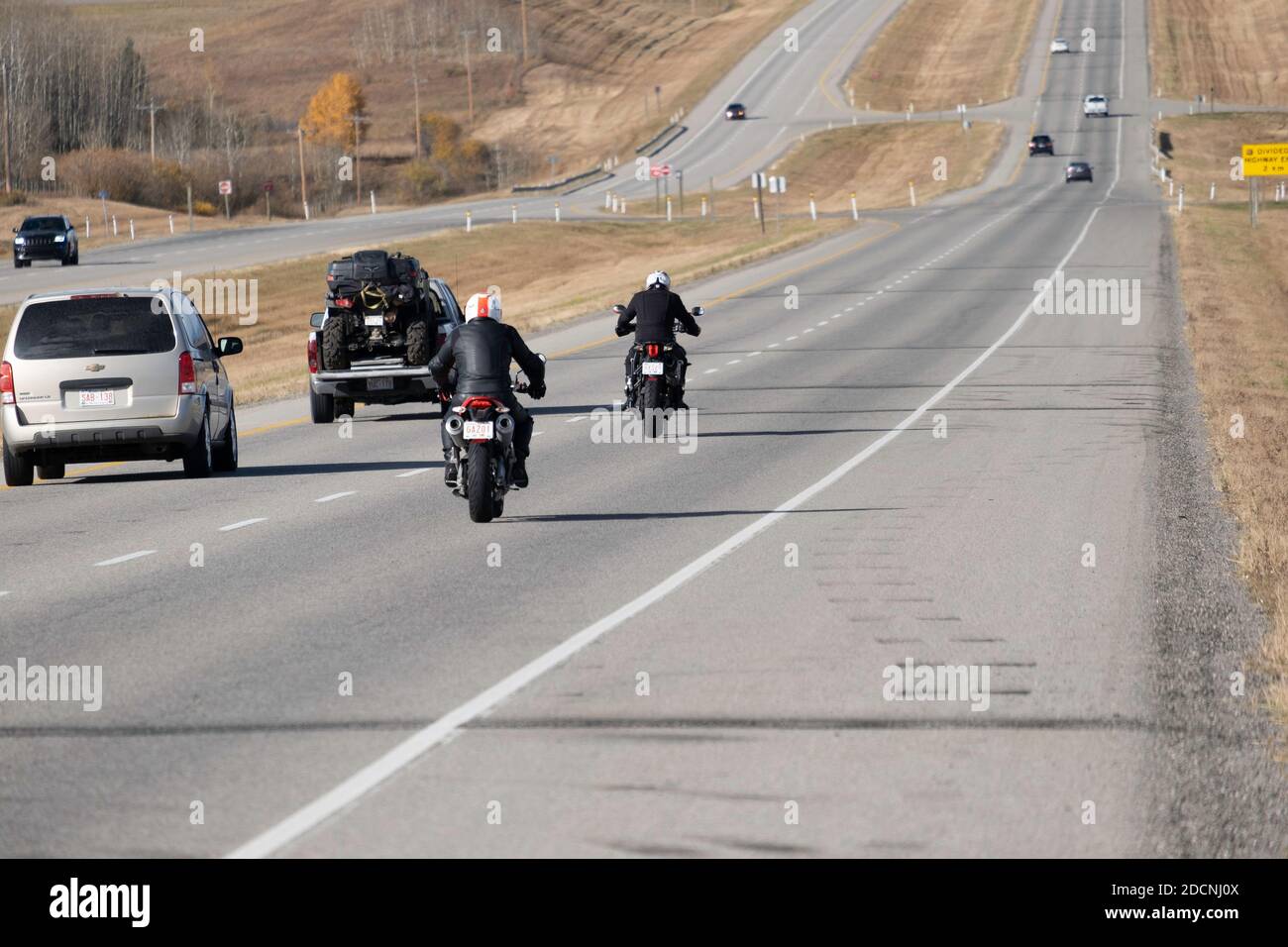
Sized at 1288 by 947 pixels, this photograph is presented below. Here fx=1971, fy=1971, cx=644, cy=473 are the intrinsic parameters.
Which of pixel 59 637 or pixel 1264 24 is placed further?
pixel 1264 24

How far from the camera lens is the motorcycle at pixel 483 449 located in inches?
583

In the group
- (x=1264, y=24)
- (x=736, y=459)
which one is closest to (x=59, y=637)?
(x=736, y=459)

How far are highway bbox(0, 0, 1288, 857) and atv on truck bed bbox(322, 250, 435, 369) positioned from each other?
120 cm

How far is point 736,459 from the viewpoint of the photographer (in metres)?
19.6

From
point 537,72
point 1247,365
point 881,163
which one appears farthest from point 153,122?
point 1247,365

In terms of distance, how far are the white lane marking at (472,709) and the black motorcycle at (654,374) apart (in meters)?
6.06

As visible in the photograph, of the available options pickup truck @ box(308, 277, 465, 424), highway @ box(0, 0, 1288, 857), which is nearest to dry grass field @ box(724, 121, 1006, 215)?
pickup truck @ box(308, 277, 465, 424)

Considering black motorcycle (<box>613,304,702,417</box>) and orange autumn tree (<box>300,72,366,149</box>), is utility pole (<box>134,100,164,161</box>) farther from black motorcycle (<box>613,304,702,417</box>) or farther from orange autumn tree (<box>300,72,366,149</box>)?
black motorcycle (<box>613,304,702,417</box>)

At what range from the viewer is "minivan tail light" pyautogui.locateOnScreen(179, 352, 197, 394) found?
723 inches

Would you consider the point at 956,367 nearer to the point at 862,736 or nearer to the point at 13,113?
the point at 862,736

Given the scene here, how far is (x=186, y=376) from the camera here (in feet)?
60.4

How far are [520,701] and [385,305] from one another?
16082 mm

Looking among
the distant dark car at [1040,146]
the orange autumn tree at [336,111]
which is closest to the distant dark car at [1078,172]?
the distant dark car at [1040,146]

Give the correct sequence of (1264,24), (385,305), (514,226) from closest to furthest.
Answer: (385,305) → (514,226) → (1264,24)
